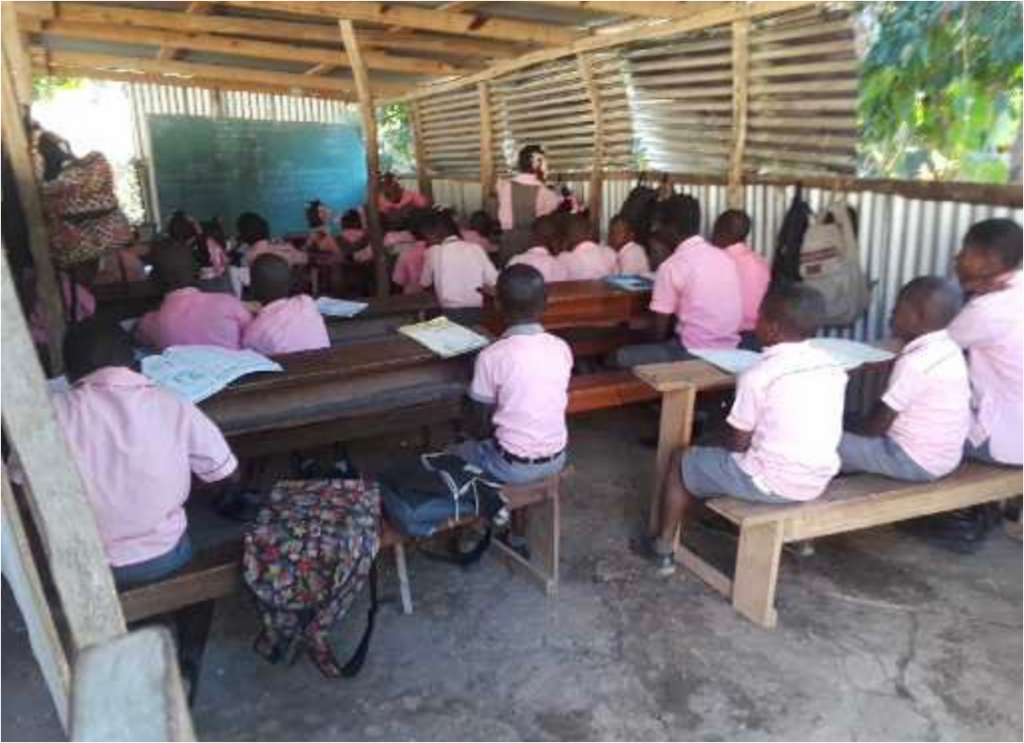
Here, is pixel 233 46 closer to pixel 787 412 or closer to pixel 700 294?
pixel 700 294

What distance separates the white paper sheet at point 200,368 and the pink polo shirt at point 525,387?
0.82 meters

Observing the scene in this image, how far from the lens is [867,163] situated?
4.86 m

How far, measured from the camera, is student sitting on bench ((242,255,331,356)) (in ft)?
12.6

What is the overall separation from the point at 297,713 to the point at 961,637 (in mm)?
2316

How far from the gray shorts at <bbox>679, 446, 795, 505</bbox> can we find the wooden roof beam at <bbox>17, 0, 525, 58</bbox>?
578cm

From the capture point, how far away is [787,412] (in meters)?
2.82

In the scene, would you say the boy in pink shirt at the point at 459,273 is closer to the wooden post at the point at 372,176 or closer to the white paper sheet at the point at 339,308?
the white paper sheet at the point at 339,308

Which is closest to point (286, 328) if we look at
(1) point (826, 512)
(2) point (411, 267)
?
(1) point (826, 512)

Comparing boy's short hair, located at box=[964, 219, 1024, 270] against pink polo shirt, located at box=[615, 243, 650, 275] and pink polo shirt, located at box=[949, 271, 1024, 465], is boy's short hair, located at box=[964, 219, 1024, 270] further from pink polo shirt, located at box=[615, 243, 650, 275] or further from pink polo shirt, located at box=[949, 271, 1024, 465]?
pink polo shirt, located at box=[615, 243, 650, 275]

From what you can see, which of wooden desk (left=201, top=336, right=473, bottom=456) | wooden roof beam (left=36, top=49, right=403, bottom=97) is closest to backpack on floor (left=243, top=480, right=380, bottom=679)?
wooden desk (left=201, top=336, right=473, bottom=456)

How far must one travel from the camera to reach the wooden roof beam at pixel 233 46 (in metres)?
7.48

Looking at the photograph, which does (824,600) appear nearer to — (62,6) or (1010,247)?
(1010,247)

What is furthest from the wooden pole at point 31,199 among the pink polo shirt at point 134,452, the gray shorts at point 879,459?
the gray shorts at point 879,459

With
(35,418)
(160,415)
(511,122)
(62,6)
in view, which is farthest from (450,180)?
(35,418)
